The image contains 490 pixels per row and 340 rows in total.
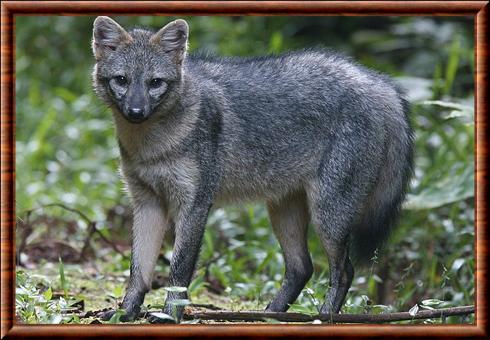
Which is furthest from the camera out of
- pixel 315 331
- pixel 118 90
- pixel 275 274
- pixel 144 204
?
pixel 275 274

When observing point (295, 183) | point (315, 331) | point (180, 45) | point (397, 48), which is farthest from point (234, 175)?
point (397, 48)

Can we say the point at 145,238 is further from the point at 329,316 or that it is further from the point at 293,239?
the point at 329,316

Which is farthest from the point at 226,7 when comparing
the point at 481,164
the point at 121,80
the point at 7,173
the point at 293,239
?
the point at 293,239

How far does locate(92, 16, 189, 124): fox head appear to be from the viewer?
6297 millimetres

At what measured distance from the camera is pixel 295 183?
23.9 ft

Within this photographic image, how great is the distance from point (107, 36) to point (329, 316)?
100 inches

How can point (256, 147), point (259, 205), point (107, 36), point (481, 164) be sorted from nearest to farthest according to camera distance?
1. point (481, 164)
2. point (107, 36)
3. point (256, 147)
4. point (259, 205)

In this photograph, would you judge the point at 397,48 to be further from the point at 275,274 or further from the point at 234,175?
the point at 234,175

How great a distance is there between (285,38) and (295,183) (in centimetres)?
757

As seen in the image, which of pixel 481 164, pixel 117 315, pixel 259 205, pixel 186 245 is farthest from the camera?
pixel 259 205

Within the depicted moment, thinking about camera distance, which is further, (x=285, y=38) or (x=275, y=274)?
(x=285, y=38)

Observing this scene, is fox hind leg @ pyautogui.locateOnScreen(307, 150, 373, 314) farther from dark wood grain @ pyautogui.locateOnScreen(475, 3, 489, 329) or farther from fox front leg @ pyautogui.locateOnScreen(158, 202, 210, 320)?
dark wood grain @ pyautogui.locateOnScreen(475, 3, 489, 329)

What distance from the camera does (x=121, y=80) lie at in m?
6.36

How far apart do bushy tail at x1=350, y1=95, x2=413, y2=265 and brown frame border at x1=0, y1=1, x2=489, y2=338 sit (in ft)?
6.30
